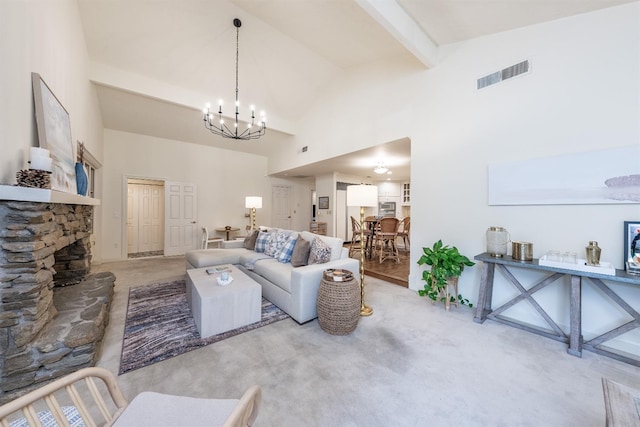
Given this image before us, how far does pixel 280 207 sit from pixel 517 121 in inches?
258

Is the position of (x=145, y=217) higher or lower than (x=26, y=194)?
lower

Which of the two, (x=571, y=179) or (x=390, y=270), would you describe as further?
(x=390, y=270)

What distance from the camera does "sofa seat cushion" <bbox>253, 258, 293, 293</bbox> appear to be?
2.79 m

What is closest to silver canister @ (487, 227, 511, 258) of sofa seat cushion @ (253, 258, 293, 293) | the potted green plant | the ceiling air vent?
the potted green plant

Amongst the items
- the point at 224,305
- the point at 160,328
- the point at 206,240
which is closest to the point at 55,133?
the point at 160,328

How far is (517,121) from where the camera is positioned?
2.61m

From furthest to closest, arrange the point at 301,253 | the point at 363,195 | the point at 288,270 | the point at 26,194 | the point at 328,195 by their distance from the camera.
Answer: the point at 328,195 → the point at 301,253 → the point at 288,270 → the point at 363,195 → the point at 26,194

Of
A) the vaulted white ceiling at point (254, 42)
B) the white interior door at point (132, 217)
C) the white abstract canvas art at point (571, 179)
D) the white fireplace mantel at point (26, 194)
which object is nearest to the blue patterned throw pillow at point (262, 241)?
the white fireplace mantel at point (26, 194)

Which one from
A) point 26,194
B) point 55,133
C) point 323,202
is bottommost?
point 26,194

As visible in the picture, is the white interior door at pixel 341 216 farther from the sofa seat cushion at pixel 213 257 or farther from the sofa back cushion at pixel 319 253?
the sofa back cushion at pixel 319 253

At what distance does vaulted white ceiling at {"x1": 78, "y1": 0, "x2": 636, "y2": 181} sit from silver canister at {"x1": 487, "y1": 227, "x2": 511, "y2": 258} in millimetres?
2144

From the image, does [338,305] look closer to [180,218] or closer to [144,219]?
[180,218]

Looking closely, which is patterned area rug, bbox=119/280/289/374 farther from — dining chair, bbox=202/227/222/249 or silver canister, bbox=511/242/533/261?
silver canister, bbox=511/242/533/261

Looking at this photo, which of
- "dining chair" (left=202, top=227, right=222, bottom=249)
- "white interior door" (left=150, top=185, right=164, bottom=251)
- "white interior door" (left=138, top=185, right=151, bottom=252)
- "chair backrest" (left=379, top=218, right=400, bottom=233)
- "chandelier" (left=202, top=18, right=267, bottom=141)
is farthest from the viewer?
"white interior door" (left=150, top=185, right=164, bottom=251)
